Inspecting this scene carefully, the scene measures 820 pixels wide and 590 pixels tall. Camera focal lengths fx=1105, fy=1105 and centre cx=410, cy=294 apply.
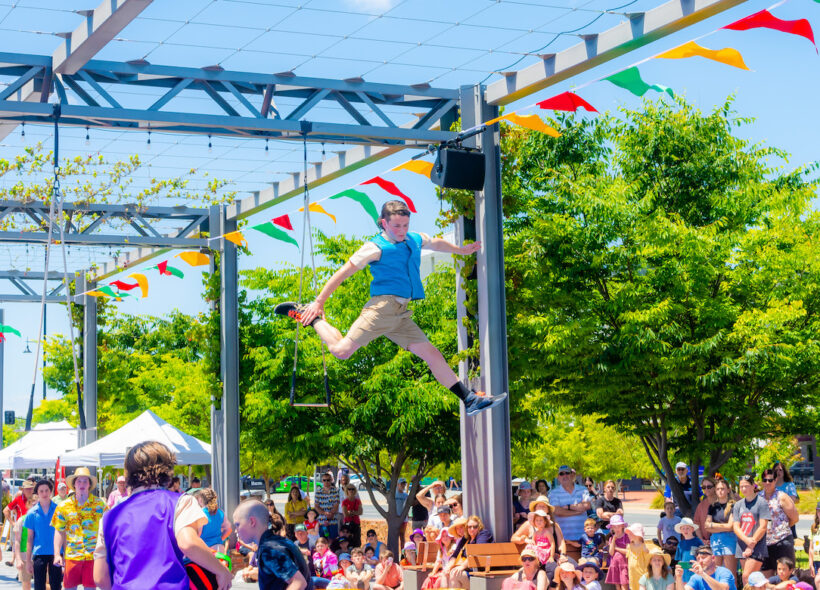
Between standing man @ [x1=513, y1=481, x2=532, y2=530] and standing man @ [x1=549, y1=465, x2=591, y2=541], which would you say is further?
standing man @ [x1=513, y1=481, x2=532, y2=530]

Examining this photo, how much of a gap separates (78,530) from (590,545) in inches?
228

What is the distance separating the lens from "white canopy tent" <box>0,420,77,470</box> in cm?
2309

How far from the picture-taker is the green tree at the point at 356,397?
65.4 feet

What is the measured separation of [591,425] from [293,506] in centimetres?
1625

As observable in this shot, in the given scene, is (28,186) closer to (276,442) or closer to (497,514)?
(276,442)

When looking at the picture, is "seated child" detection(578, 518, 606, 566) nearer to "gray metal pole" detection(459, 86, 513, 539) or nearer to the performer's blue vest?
"gray metal pole" detection(459, 86, 513, 539)

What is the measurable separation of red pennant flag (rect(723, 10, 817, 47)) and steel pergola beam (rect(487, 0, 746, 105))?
1.66 metres

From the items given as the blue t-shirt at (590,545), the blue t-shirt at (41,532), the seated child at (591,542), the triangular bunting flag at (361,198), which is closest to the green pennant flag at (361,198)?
the triangular bunting flag at (361,198)

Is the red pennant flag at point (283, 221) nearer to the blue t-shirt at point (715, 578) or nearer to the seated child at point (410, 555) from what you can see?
the seated child at point (410, 555)

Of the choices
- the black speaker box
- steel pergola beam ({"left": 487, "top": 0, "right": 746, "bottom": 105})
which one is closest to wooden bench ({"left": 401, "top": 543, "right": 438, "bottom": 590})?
the black speaker box

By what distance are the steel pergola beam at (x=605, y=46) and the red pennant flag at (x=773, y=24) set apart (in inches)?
65.2

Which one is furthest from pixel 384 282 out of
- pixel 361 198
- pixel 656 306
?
pixel 656 306

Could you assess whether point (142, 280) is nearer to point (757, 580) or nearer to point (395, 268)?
point (395, 268)

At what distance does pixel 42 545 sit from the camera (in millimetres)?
12469
